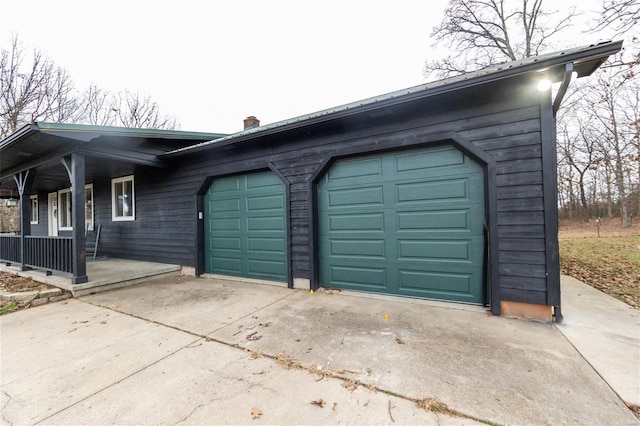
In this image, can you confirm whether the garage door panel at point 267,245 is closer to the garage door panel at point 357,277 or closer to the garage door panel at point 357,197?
the garage door panel at point 357,277

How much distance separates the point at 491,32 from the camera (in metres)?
9.20

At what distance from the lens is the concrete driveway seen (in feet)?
5.16

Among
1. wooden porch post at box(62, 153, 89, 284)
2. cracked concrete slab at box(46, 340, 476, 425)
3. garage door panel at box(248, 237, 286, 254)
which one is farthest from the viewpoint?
garage door panel at box(248, 237, 286, 254)

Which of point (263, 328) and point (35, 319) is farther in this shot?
point (35, 319)

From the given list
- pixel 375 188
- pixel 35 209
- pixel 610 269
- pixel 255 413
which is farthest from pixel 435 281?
pixel 35 209

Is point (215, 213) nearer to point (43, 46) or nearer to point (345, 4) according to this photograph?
point (345, 4)

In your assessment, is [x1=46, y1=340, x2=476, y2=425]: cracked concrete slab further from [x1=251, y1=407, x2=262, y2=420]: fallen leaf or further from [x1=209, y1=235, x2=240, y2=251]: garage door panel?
[x1=209, y1=235, x2=240, y2=251]: garage door panel

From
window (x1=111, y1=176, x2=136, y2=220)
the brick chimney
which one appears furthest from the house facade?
the brick chimney

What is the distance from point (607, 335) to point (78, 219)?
7177 millimetres

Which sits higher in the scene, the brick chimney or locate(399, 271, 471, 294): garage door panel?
the brick chimney

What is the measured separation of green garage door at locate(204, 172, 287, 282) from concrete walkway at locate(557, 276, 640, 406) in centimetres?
385

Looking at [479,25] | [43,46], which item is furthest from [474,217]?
[43,46]

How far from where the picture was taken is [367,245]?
156 inches

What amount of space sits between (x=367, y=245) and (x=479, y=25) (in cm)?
1014
